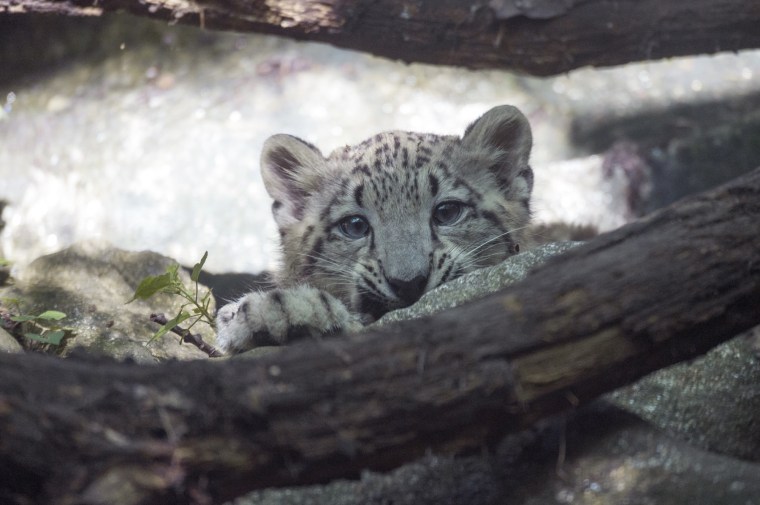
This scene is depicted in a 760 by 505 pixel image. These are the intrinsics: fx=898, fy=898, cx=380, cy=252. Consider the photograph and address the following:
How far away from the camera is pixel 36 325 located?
6.07 meters

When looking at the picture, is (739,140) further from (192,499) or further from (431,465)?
(192,499)

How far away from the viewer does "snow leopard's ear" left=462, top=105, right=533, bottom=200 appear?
6934 mm

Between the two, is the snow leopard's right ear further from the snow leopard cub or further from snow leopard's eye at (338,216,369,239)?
snow leopard's eye at (338,216,369,239)

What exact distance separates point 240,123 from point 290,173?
4.10 meters

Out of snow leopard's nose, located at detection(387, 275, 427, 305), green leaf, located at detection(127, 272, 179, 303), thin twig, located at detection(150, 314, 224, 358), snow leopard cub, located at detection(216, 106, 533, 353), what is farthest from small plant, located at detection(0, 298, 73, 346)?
snow leopard's nose, located at detection(387, 275, 427, 305)

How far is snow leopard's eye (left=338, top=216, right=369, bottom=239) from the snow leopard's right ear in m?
0.61

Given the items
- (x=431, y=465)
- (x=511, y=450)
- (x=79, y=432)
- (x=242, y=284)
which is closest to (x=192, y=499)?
(x=79, y=432)

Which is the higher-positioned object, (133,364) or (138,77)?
(133,364)

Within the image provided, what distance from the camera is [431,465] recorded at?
3.71 m

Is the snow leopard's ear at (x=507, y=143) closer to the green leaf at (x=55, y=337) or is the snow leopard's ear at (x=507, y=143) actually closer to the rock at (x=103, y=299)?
the rock at (x=103, y=299)

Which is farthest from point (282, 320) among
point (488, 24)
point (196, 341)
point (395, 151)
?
point (488, 24)

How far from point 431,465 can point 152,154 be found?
796cm

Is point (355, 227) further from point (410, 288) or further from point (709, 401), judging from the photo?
point (709, 401)

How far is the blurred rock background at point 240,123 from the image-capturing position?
1041 centimetres
